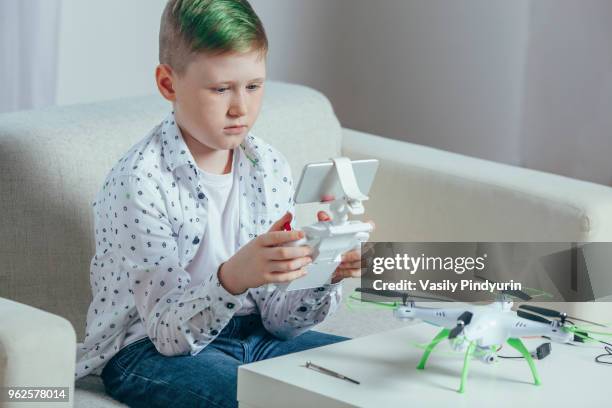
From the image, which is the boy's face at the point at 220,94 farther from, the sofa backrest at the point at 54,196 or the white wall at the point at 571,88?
the white wall at the point at 571,88

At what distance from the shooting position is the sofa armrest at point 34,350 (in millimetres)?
1182

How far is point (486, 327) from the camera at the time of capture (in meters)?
1.26

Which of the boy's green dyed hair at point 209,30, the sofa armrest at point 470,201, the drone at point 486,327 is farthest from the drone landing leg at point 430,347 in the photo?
the sofa armrest at point 470,201

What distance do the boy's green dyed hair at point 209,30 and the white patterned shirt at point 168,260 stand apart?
0.11 m

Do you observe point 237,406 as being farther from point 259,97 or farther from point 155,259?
point 259,97

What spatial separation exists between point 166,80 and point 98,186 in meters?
0.28

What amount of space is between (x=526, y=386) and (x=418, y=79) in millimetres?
1775

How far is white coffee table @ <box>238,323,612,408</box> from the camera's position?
1201mm

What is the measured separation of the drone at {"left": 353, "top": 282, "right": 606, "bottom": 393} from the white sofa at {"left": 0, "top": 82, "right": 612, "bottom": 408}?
16.0 inches

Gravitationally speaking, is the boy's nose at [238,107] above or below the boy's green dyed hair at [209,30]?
below

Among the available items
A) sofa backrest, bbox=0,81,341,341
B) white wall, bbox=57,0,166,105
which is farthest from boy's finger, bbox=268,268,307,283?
white wall, bbox=57,0,166,105

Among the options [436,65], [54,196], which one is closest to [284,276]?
[54,196]

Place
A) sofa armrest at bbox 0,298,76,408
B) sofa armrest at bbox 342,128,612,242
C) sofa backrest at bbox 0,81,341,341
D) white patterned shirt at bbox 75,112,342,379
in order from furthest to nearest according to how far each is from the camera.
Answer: sofa armrest at bbox 342,128,612,242, sofa backrest at bbox 0,81,341,341, white patterned shirt at bbox 75,112,342,379, sofa armrest at bbox 0,298,76,408

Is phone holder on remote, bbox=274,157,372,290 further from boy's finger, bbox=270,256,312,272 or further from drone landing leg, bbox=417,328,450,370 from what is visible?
drone landing leg, bbox=417,328,450,370
